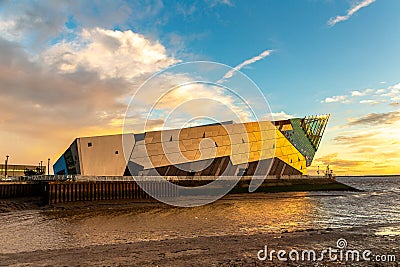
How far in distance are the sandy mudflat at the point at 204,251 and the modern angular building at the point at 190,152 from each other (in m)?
39.9

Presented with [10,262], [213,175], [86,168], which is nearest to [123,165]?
[86,168]

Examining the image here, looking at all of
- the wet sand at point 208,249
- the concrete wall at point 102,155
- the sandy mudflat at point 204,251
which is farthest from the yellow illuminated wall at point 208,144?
the sandy mudflat at point 204,251

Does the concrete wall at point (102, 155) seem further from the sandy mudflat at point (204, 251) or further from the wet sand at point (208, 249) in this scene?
the sandy mudflat at point (204, 251)

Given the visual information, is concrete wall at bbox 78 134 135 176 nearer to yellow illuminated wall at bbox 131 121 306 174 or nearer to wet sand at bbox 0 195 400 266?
yellow illuminated wall at bbox 131 121 306 174

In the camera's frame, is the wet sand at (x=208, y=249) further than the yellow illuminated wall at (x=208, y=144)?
No

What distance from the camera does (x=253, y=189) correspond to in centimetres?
5431

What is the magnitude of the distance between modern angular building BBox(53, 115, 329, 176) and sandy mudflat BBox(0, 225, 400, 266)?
131 ft

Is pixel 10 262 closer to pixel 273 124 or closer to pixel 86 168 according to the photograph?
pixel 86 168

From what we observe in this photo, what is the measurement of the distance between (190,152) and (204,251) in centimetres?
4330

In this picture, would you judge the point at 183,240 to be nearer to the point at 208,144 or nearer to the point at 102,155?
the point at 102,155

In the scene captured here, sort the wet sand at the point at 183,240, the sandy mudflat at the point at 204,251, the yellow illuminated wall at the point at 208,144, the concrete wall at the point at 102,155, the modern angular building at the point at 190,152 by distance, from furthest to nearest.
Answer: the yellow illuminated wall at the point at 208,144
the modern angular building at the point at 190,152
the concrete wall at the point at 102,155
the wet sand at the point at 183,240
the sandy mudflat at the point at 204,251

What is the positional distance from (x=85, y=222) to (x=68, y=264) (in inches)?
495

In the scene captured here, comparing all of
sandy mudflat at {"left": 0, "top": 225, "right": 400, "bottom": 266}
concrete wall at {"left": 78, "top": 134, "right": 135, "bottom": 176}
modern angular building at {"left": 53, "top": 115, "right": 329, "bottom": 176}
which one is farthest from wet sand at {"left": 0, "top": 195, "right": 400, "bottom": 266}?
modern angular building at {"left": 53, "top": 115, "right": 329, "bottom": 176}

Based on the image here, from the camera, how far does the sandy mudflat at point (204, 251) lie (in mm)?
11320
